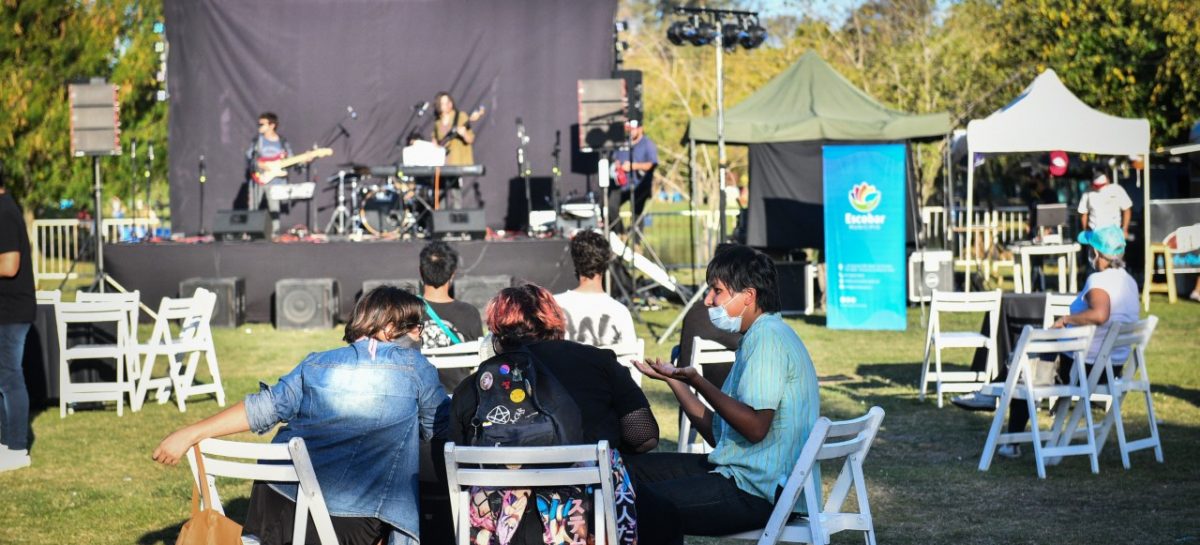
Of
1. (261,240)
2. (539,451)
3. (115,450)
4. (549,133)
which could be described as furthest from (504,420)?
(549,133)

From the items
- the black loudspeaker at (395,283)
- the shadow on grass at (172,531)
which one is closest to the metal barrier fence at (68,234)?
the black loudspeaker at (395,283)

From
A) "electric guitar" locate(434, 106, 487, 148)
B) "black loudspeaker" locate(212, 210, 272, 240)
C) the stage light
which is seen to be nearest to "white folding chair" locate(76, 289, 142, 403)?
"black loudspeaker" locate(212, 210, 272, 240)

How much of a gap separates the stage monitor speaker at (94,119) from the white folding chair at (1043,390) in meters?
8.61

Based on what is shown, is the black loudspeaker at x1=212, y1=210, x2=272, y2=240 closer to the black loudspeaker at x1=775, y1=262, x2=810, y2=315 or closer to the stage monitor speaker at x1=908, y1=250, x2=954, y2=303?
the black loudspeaker at x1=775, y1=262, x2=810, y2=315

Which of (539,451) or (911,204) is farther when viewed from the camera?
(911,204)

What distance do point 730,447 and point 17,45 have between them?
19.3 metres

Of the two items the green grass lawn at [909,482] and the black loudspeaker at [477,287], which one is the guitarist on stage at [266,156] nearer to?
the black loudspeaker at [477,287]

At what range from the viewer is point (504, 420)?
3535 mm

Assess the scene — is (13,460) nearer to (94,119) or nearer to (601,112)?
(94,119)

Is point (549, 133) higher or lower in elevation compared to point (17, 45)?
lower

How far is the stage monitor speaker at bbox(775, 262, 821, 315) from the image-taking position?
46.1 feet

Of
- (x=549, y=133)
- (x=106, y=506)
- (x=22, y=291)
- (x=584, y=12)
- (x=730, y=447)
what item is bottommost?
(x=106, y=506)

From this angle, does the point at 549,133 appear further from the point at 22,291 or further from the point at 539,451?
the point at 539,451

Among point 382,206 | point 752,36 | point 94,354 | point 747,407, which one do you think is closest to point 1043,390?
point 747,407
